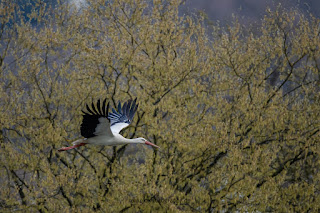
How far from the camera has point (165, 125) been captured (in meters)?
13.1

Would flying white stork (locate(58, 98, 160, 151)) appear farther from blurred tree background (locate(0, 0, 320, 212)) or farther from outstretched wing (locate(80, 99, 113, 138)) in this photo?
blurred tree background (locate(0, 0, 320, 212))

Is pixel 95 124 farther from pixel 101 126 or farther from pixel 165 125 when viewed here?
pixel 165 125

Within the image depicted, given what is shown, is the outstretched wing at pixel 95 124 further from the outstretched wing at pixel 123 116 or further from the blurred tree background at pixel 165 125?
the blurred tree background at pixel 165 125

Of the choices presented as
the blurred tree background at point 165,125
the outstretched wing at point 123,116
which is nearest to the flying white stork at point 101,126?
the outstretched wing at point 123,116

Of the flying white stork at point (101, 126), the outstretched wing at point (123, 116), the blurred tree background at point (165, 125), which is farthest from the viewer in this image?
the blurred tree background at point (165, 125)

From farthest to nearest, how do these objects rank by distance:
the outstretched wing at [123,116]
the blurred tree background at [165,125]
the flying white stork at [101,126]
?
1. the blurred tree background at [165,125]
2. the outstretched wing at [123,116]
3. the flying white stork at [101,126]

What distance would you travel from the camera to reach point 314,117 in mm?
13938

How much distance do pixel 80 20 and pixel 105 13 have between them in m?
1.10

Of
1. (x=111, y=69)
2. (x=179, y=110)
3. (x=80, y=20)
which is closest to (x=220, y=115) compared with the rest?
(x=179, y=110)

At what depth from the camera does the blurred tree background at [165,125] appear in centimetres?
1260

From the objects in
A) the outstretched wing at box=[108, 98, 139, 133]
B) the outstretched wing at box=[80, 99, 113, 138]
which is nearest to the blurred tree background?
the outstretched wing at box=[108, 98, 139, 133]

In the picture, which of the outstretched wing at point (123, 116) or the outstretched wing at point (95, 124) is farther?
the outstretched wing at point (123, 116)

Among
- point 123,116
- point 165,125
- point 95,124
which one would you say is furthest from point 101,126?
point 165,125

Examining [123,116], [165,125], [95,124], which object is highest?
[165,125]
